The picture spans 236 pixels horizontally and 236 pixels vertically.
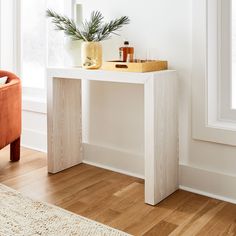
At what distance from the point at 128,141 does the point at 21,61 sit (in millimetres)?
1388

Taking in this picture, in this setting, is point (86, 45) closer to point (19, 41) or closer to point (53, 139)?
point (53, 139)

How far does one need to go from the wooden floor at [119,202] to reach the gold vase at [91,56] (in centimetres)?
73

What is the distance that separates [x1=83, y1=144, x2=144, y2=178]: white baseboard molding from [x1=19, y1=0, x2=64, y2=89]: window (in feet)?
2.76

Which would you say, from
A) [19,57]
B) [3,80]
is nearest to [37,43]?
[19,57]

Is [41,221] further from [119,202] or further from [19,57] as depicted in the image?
[19,57]

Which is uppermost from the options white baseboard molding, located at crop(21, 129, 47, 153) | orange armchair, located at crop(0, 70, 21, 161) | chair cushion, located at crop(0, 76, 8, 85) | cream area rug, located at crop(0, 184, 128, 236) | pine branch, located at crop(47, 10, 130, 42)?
pine branch, located at crop(47, 10, 130, 42)

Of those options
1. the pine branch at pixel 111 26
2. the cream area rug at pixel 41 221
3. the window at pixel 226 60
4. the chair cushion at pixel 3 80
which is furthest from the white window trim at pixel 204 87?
the chair cushion at pixel 3 80

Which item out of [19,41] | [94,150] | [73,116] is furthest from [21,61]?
[94,150]

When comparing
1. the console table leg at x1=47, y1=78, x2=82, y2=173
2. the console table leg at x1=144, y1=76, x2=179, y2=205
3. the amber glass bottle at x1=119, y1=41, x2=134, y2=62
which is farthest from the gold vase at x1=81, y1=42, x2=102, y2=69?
the console table leg at x1=144, y1=76, x2=179, y2=205

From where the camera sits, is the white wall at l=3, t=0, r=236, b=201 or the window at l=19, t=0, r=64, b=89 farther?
the window at l=19, t=0, r=64, b=89

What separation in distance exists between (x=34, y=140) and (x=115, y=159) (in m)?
0.89

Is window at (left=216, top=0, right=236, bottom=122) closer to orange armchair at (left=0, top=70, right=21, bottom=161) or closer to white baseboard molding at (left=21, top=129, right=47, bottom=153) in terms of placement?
orange armchair at (left=0, top=70, right=21, bottom=161)

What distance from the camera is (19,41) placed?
10.8 ft

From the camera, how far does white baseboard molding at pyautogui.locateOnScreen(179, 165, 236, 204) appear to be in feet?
6.73
